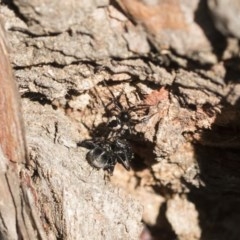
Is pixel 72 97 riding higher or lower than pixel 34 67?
lower

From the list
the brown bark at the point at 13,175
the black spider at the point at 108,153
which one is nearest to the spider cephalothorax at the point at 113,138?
the black spider at the point at 108,153

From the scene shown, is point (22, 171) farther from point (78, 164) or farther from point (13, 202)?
point (78, 164)

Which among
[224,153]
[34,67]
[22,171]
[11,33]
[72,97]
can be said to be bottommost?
[224,153]

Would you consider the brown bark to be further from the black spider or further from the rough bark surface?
the black spider

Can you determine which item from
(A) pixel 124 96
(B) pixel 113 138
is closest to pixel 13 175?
(A) pixel 124 96

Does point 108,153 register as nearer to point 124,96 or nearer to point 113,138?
point 113,138

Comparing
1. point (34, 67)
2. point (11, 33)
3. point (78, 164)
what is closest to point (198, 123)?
point (78, 164)
